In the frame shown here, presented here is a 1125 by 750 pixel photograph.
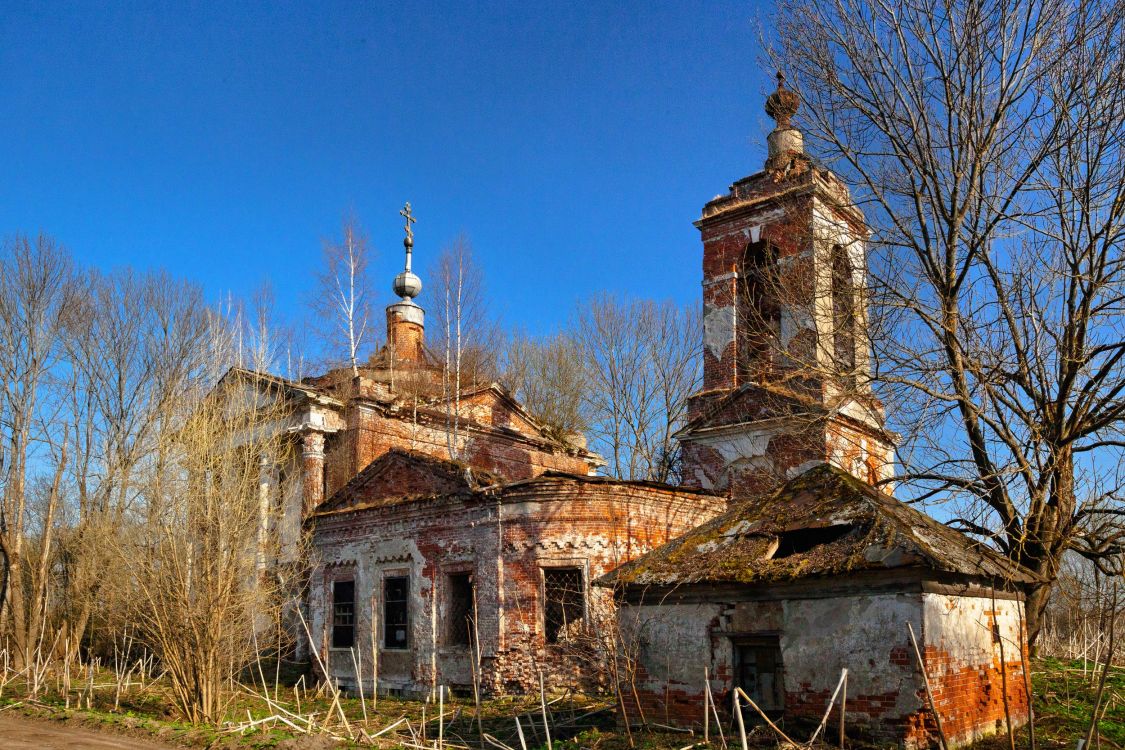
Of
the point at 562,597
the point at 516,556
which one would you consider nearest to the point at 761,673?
the point at 562,597

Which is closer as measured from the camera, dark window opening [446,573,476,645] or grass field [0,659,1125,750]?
grass field [0,659,1125,750]

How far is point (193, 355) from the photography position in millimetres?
23500

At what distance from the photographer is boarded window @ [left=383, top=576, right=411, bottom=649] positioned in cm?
1744

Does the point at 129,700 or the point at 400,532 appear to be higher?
the point at 400,532

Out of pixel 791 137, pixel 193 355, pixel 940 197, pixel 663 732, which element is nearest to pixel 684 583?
pixel 663 732

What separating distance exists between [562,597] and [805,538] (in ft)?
19.8

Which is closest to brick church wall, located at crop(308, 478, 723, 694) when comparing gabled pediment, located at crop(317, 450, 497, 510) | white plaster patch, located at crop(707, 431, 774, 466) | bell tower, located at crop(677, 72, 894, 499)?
gabled pediment, located at crop(317, 450, 497, 510)

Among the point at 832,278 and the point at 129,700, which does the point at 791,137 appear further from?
the point at 129,700

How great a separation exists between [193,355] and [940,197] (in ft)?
61.4

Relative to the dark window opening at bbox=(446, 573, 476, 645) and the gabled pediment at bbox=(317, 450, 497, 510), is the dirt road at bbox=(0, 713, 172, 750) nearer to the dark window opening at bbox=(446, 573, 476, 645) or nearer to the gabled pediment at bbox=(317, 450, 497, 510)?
the dark window opening at bbox=(446, 573, 476, 645)

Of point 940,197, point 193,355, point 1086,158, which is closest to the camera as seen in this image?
point 1086,158

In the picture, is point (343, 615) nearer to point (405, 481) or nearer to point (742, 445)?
point (405, 481)

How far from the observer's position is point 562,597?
15.6 meters

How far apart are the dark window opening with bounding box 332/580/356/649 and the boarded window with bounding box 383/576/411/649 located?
105cm
